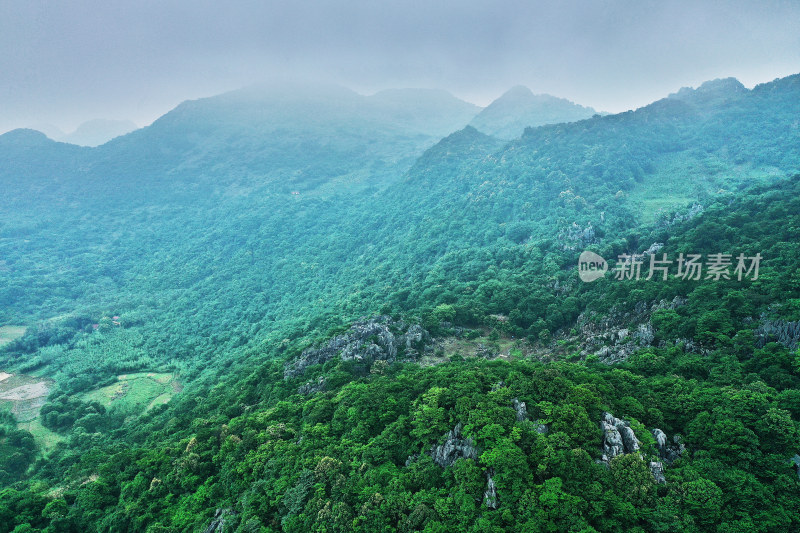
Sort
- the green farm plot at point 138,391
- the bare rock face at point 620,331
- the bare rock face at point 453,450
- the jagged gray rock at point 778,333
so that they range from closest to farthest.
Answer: the bare rock face at point 453,450, the jagged gray rock at point 778,333, the bare rock face at point 620,331, the green farm plot at point 138,391

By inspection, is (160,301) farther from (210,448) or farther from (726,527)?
(726,527)

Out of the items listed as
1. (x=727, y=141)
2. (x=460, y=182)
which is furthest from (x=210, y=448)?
(x=727, y=141)

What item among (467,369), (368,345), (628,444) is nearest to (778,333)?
(628,444)

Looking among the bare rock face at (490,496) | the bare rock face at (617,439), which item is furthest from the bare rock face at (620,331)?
the bare rock face at (490,496)

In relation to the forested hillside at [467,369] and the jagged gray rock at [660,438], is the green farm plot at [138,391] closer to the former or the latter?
the forested hillside at [467,369]

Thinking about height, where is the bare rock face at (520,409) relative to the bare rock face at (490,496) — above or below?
above

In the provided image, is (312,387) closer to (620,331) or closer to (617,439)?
(617,439)

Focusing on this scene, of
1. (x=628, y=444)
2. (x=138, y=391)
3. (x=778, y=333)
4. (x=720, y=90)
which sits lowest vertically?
(x=138, y=391)
